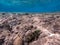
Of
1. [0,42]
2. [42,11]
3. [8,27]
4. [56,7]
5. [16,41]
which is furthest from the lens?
[42,11]

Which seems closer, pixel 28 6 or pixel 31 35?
pixel 31 35

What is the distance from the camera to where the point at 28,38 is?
22.7 ft

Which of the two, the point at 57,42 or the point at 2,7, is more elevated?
the point at 2,7

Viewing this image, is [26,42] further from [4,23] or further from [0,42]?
[4,23]

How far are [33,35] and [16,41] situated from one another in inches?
60.9

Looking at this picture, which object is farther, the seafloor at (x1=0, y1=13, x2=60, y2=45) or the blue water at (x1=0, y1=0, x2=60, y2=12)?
the blue water at (x1=0, y1=0, x2=60, y2=12)

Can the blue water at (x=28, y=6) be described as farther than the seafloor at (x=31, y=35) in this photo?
Yes

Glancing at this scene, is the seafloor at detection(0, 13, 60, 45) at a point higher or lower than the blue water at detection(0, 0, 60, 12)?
lower

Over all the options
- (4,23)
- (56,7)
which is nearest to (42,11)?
(56,7)

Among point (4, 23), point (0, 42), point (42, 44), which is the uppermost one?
point (4, 23)

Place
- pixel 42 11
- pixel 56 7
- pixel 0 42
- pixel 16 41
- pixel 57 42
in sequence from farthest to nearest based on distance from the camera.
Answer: pixel 42 11, pixel 56 7, pixel 0 42, pixel 16 41, pixel 57 42

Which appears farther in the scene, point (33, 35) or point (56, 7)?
point (56, 7)

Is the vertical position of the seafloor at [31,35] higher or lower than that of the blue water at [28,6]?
lower

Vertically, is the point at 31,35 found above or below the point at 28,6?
below
